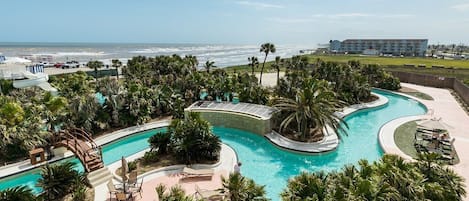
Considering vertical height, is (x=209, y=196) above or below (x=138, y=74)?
below

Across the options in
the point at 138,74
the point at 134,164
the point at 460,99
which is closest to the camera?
the point at 134,164

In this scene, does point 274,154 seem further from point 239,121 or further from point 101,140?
point 101,140

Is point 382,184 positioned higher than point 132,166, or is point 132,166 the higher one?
point 382,184

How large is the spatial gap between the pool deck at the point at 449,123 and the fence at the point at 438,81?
102cm

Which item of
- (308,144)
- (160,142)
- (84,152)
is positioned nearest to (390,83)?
(308,144)

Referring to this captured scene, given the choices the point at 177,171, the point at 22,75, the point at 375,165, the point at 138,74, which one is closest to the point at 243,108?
the point at 177,171

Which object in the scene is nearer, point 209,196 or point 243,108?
point 209,196

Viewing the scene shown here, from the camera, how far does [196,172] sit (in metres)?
14.1

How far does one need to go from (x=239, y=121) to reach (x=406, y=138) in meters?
11.8

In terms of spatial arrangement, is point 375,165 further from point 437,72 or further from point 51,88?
point 437,72

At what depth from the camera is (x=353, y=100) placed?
93.8 ft

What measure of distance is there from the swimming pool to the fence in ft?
46.2

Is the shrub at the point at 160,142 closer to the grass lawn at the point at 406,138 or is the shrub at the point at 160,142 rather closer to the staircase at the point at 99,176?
the staircase at the point at 99,176

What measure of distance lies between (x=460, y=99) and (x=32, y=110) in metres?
40.4
